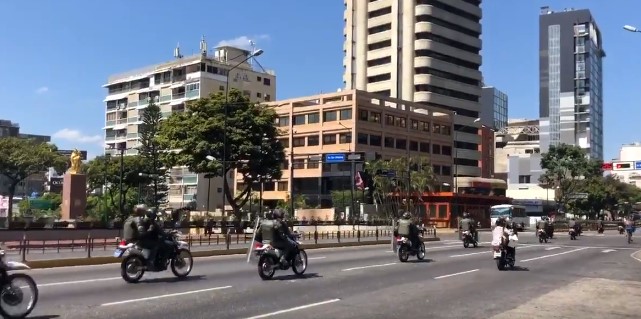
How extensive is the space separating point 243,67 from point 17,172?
43.2 meters

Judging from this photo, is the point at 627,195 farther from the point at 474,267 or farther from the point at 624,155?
the point at 474,267

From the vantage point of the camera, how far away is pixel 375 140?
8788cm

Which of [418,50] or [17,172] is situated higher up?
[418,50]

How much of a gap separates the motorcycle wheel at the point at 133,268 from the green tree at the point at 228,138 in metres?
36.8

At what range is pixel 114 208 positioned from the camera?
76.9 metres

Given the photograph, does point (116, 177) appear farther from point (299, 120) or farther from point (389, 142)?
point (389, 142)

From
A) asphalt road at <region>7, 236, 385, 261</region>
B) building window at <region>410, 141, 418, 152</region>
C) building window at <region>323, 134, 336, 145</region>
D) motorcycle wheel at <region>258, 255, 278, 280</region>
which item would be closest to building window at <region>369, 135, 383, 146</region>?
building window at <region>323, 134, 336, 145</region>

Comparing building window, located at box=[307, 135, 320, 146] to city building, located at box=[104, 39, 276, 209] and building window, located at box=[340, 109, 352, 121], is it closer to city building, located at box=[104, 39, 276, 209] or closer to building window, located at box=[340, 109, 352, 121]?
building window, located at box=[340, 109, 352, 121]

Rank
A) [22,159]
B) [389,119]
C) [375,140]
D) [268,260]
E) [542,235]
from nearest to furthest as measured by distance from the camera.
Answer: [268,260]
[542,235]
[22,159]
[375,140]
[389,119]

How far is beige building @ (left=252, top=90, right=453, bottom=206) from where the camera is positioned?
8519 centimetres

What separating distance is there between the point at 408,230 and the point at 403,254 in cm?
86

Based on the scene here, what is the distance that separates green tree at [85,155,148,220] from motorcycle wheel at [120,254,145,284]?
6236 cm

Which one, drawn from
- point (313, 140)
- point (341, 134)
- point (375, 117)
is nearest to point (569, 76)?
point (375, 117)

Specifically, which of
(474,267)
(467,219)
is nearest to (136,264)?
(474,267)
